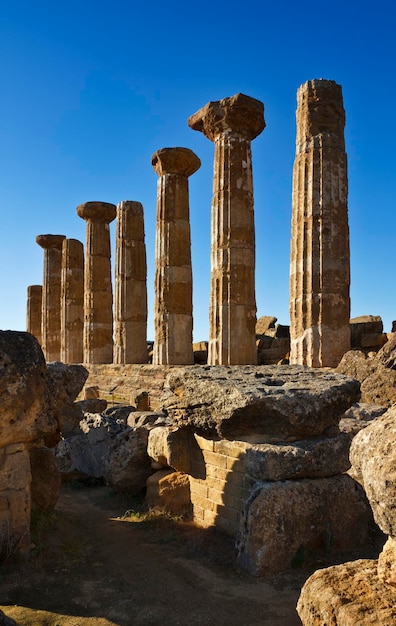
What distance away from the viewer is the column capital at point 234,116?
14.3m

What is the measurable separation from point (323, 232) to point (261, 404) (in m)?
7.80

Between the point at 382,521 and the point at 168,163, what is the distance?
16098 millimetres

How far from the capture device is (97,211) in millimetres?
22984

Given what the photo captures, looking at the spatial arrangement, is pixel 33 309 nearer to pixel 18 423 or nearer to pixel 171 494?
pixel 171 494

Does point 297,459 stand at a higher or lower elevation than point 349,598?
higher

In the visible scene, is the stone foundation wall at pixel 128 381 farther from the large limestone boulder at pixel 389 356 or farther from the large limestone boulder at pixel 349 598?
the large limestone boulder at pixel 349 598

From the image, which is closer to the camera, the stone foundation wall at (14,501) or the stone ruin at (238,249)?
the stone foundation wall at (14,501)

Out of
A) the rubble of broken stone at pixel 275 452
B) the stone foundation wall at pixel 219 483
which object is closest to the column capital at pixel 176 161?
the rubble of broken stone at pixel 275 452

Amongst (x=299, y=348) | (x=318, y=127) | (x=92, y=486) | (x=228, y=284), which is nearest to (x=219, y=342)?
(x=228, y=284)

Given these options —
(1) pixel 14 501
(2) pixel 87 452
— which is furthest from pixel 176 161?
(1) pixel 14 501

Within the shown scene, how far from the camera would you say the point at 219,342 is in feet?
48.6

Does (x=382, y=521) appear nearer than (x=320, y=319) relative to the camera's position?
Yes

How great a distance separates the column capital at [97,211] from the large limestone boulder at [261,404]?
17532 millimetres

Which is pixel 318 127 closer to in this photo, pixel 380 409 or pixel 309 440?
pixel 380 409
